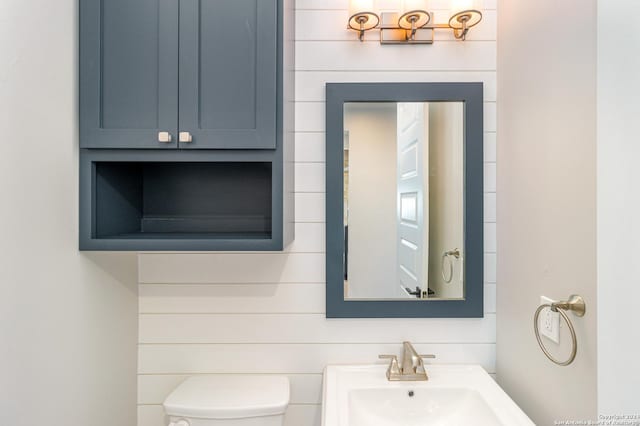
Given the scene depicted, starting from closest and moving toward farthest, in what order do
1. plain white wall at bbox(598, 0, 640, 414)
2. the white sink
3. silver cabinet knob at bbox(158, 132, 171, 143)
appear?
1. plain white wall at bbox(598, 0, 640, 414)
2. silver cabinet knob at bbox(158, 132, 171, 143)
3. the white sink

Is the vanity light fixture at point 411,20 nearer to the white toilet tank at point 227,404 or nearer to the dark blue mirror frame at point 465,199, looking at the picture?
the dark blue mirror frame at point 465,199

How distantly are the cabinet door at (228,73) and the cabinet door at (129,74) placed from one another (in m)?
0.04

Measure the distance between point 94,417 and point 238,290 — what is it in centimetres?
58

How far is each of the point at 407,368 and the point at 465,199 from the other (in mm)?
646

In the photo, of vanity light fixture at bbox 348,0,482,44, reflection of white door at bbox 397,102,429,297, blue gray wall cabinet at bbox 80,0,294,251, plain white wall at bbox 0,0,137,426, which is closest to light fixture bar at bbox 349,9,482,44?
vanity light fixture at bbox 348,0,482,44

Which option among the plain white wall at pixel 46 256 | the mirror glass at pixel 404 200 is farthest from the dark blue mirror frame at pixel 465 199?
the plain white wall at pixel 46 256

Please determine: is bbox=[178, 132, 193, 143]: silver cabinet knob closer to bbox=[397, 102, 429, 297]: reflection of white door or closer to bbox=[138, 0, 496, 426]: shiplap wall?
bbox=[138, 0, 496, 426]: shiplap wall

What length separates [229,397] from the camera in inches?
51.4

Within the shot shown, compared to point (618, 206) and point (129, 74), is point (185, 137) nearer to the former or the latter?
point (129, 74)

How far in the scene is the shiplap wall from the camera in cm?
147

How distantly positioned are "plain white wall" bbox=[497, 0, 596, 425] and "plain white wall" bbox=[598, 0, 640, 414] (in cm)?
2

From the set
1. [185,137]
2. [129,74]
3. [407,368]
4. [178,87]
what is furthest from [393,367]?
[129,74]

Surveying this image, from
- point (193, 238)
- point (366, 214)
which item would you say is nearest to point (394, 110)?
point (366, 214)

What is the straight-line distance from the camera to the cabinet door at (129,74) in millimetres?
1173
